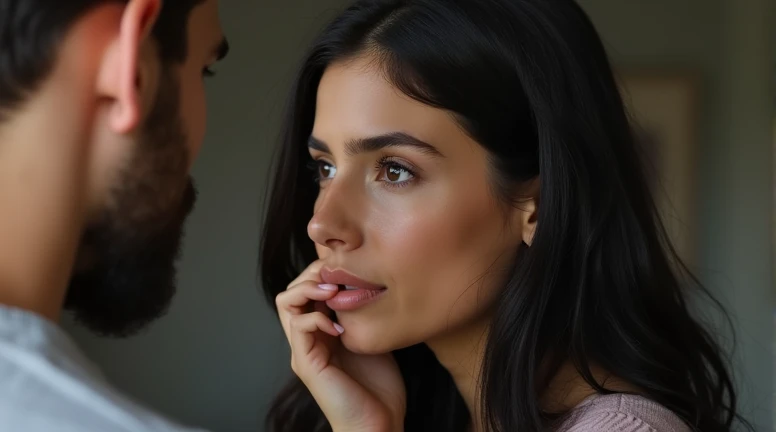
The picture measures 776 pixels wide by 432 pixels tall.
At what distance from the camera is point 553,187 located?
1316 millimetres

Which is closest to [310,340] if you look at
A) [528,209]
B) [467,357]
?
[467,357]

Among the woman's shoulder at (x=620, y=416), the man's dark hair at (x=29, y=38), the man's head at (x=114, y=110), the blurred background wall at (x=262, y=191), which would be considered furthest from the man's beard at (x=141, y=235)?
the blurred background wall at (x=262, y=191)

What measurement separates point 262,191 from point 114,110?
2.11 metres

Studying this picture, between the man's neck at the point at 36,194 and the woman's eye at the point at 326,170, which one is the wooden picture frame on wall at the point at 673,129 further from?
the man's neck at the point at 36,194

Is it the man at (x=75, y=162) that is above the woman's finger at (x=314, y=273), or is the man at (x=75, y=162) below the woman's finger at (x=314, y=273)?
above

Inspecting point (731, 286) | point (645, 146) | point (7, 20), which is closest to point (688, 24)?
point (645, 146)

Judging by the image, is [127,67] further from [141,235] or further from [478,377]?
[478,377]

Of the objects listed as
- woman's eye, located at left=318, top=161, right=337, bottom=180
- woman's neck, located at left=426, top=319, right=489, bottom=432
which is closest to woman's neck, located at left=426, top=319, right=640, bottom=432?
woman's neck, located at left=426, top=319, right=489, bottom=432

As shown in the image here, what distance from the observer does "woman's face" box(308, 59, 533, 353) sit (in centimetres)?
131

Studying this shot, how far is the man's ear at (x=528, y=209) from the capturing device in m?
1.37

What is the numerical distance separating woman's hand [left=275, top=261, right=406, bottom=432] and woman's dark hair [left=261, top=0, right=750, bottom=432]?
179 mm

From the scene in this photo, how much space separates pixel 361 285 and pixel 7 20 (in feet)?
2.14

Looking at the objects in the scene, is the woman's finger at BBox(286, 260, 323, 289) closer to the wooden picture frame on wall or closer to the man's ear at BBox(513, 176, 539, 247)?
the man's ear at BBox(513, 176, 539, 247)

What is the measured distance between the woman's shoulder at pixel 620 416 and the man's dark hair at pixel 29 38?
0.84 metres
